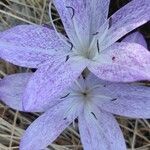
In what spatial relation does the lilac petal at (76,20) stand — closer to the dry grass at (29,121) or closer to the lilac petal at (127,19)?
the lilac petal at (127,19)

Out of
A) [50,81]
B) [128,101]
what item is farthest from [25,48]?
[128,101]

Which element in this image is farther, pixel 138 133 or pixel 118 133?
pixel 138 133

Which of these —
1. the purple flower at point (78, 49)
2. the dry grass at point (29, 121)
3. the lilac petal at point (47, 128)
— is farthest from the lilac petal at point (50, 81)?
the dry grass at point (29, 121)

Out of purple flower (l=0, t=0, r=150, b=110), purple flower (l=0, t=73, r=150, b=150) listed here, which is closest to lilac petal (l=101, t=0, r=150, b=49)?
purple flower (l=0, t=0, r=150, b=110)

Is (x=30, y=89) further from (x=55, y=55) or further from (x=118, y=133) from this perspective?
(x=118, y=133)

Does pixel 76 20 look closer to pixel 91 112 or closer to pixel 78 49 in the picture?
pixel 78 49

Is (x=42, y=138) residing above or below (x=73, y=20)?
below

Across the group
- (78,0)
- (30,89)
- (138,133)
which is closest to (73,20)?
(78,0)
